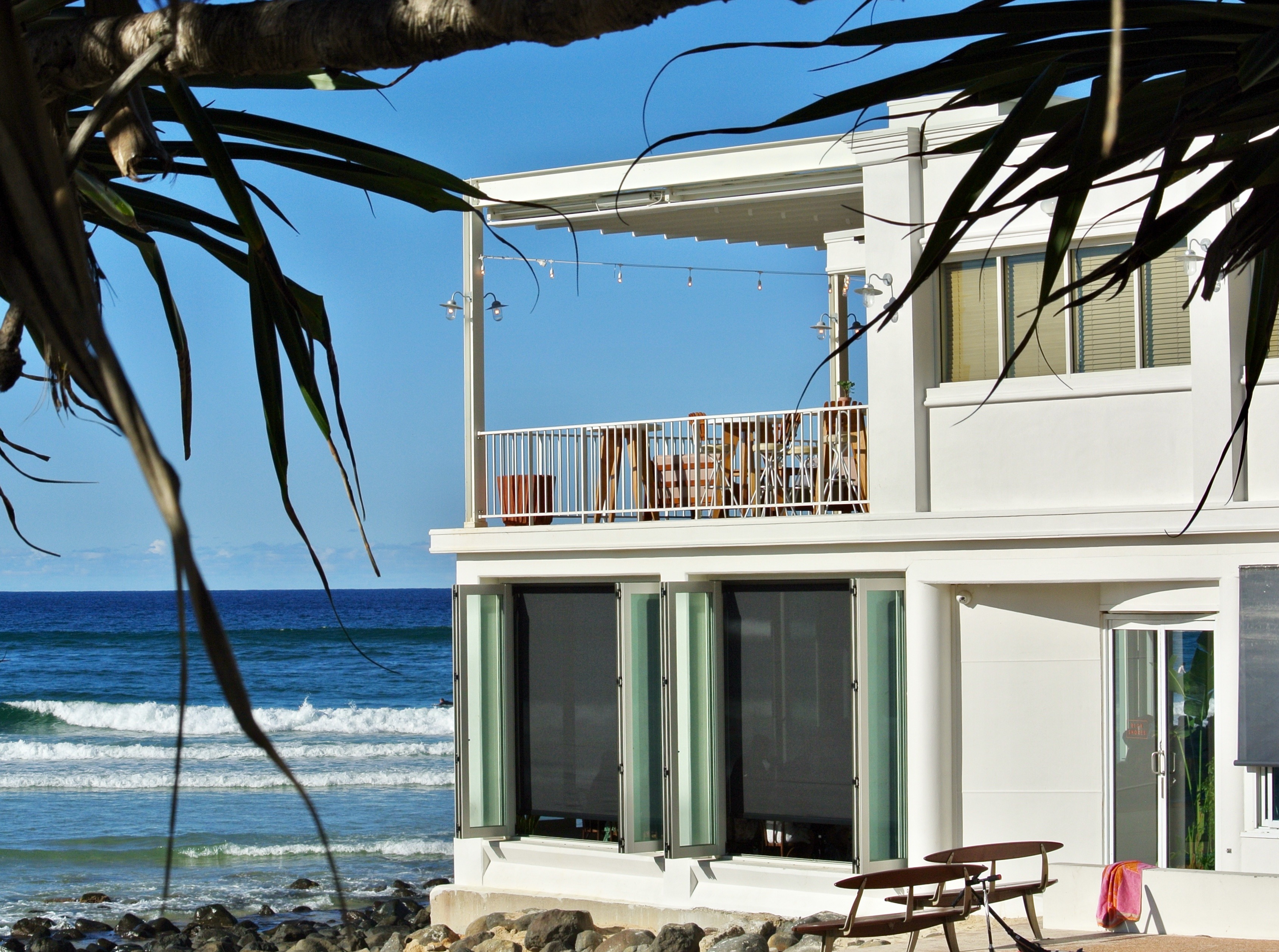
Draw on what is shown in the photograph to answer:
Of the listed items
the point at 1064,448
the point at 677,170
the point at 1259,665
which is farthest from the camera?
the point at 677,170

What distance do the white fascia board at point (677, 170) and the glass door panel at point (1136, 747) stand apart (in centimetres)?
447

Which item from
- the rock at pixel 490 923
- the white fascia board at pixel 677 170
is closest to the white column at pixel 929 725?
the white fascia board at pixel 677 170

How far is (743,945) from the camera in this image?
1108cm

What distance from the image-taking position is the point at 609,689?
12.9 m

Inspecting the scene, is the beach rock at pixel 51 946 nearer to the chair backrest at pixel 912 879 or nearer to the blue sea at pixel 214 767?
the blue sea at pixel 214 767

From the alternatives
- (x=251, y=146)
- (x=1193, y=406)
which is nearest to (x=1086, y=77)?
(x=251, y=146)

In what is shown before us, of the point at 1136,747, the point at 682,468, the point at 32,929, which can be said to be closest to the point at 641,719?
the point at 682,468

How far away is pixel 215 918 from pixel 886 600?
1243 cm

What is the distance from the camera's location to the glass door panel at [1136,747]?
10.8 meters

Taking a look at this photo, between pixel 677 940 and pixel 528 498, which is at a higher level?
pixel 528 498

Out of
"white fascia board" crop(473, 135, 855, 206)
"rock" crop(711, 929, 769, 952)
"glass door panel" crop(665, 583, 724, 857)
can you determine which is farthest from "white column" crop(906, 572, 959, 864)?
"white fascia board" crop(473, 135, 855, 206)

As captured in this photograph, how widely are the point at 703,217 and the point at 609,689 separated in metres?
4.46

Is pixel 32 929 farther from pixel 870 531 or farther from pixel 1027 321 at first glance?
pixel 1027 321

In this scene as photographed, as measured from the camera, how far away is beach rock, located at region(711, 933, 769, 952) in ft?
36.2
